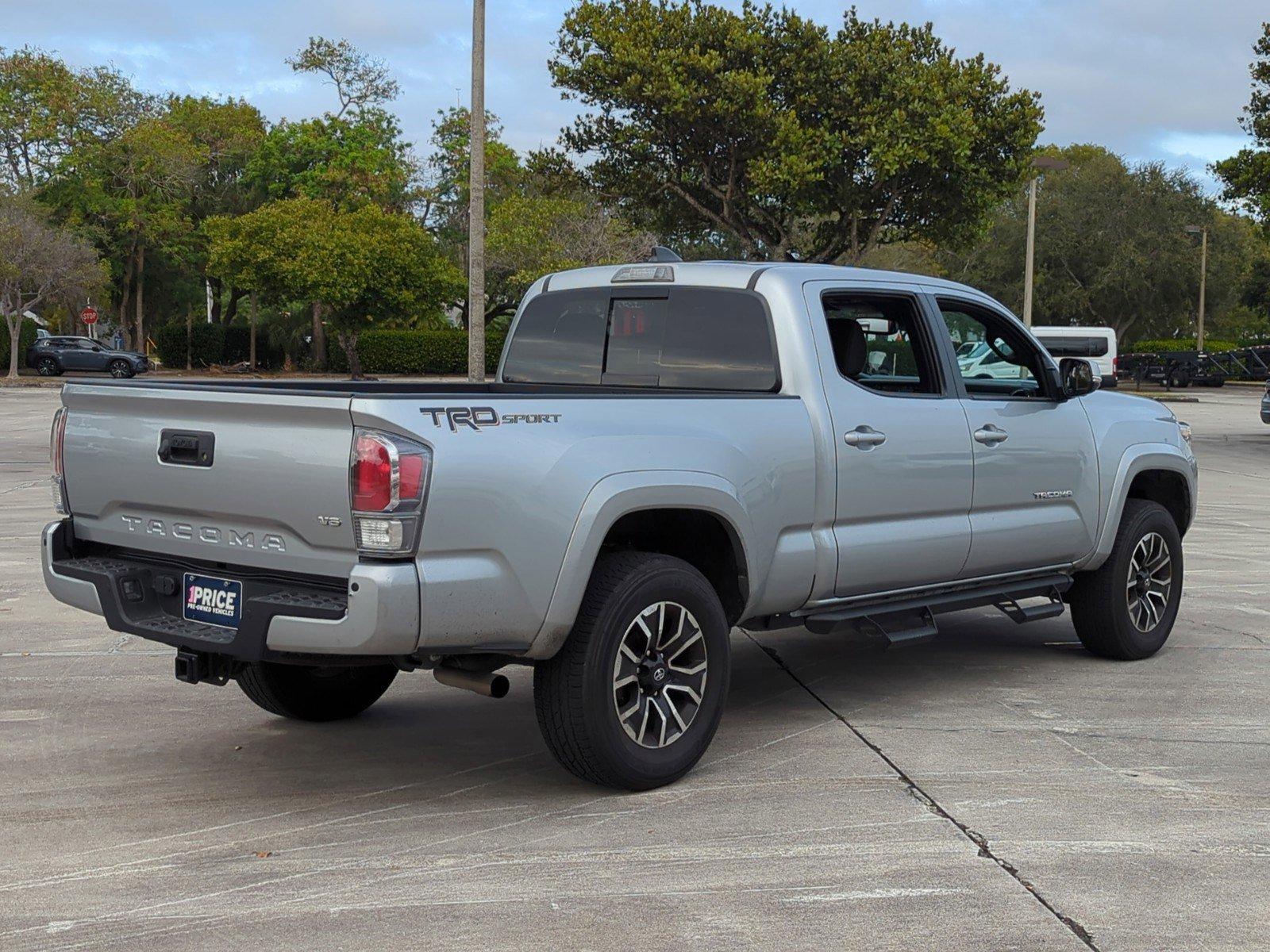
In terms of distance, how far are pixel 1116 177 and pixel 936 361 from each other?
5955 cm

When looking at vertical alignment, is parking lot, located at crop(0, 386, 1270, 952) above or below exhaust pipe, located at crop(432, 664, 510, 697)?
below

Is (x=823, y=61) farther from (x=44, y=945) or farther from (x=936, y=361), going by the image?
(x=44, y=945)

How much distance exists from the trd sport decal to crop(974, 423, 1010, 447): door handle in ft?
8.53

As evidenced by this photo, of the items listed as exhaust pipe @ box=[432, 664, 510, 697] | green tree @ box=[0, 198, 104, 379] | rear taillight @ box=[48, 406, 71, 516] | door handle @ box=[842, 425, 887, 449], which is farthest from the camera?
green tree @ box=[0, 198, 104, 379]

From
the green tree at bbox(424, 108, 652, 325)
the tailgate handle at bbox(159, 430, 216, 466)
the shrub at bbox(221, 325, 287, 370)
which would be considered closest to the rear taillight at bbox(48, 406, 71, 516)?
the tailgate handle at bbox(159, 430, 216, 466)

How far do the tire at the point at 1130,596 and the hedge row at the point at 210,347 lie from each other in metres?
56.6

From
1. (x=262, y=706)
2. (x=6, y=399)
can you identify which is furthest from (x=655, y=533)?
(x=6, y=399)

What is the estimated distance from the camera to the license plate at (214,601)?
15.8ft

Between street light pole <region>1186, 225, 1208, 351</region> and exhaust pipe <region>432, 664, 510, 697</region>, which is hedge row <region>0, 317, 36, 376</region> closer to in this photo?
street light pole <region>1186, 225, 1208, 351</region>

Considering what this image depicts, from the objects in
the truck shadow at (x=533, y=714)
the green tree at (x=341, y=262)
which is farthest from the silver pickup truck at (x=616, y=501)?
the green tree at (x=341, y=262)

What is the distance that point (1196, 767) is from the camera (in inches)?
224

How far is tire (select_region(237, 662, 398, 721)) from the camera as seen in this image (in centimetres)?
622

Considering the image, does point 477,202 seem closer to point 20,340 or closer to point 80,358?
point 80,358

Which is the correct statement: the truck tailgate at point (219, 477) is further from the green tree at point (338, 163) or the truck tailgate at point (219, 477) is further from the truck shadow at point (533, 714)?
the green tree at point (338, 163)
